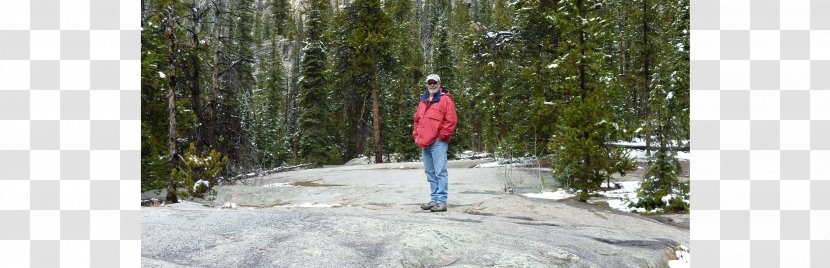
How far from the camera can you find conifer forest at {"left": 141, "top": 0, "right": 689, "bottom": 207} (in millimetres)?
10867

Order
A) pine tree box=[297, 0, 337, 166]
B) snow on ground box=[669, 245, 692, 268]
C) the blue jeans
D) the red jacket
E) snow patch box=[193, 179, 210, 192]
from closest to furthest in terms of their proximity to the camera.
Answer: snow on ground box=[669, 245, 692, 268], the red jacket, the blue jeans, snow patch box=[193, 179, 210, 192], pine tree box=[297, 0, 337, 166]

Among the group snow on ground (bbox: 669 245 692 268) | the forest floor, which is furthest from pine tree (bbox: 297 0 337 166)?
snow on ground (bbox: 669 245 692 268)

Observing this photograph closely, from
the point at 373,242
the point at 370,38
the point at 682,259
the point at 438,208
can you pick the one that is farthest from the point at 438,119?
the point at 370,38

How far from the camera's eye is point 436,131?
7176 millimetres

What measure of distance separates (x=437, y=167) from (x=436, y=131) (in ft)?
1.78

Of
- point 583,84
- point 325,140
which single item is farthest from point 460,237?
point 325,140

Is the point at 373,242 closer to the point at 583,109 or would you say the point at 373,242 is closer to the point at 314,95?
the point at 583,109

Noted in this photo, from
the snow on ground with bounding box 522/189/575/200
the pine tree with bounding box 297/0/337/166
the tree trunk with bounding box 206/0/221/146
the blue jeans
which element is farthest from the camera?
the pine tree with bounding box 297/0/337/166

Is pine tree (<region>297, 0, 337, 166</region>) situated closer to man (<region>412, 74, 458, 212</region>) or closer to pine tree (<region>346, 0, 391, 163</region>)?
pine tree (<region>346, 0, 391, 163</region>)

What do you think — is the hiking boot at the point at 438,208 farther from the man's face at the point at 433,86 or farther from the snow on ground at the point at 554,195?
the snow on ground at the point at 554,195

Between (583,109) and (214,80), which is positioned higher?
(214,80)

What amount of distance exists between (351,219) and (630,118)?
3277cm

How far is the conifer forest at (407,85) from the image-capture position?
10867mm
